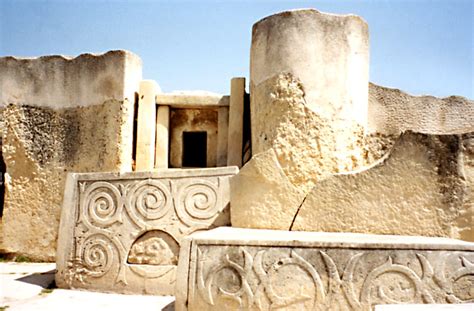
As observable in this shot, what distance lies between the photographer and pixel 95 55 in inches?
248

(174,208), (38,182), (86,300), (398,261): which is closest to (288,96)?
(174,208)

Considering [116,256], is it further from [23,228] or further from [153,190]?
[23,228]

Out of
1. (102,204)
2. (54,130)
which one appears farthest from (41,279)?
(54,130)

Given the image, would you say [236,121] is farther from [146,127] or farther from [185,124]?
[146,127]

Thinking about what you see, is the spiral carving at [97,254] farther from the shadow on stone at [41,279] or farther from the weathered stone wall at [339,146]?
the weathered stone wall at [339,146]

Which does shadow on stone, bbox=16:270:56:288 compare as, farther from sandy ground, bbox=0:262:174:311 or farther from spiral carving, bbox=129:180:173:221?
spiral carving, bbox=129:180:173:221

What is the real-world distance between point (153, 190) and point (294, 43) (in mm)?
2156

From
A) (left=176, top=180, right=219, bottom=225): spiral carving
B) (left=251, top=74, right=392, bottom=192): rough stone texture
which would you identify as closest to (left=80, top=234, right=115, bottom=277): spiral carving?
(left=176, top=180, right=219, bottom=225): spiral carving

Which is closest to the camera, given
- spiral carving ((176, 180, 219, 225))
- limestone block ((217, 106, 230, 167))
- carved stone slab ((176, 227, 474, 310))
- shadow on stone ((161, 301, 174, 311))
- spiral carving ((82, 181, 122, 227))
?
carved stone slab ((176, 227, 474, 310))

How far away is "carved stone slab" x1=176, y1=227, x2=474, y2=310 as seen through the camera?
3316mm

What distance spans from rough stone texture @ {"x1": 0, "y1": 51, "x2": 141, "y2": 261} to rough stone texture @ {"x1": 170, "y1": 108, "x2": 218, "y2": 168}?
0.74 m

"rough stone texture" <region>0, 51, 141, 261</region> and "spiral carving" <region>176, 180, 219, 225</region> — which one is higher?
"rough stone texture" <region>0, 51, 141, 261</region>

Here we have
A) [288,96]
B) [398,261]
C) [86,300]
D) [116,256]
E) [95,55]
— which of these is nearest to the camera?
[398,261]

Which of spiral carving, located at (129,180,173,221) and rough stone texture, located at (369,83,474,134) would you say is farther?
rough stone texture, located at (369,83,474,134)
